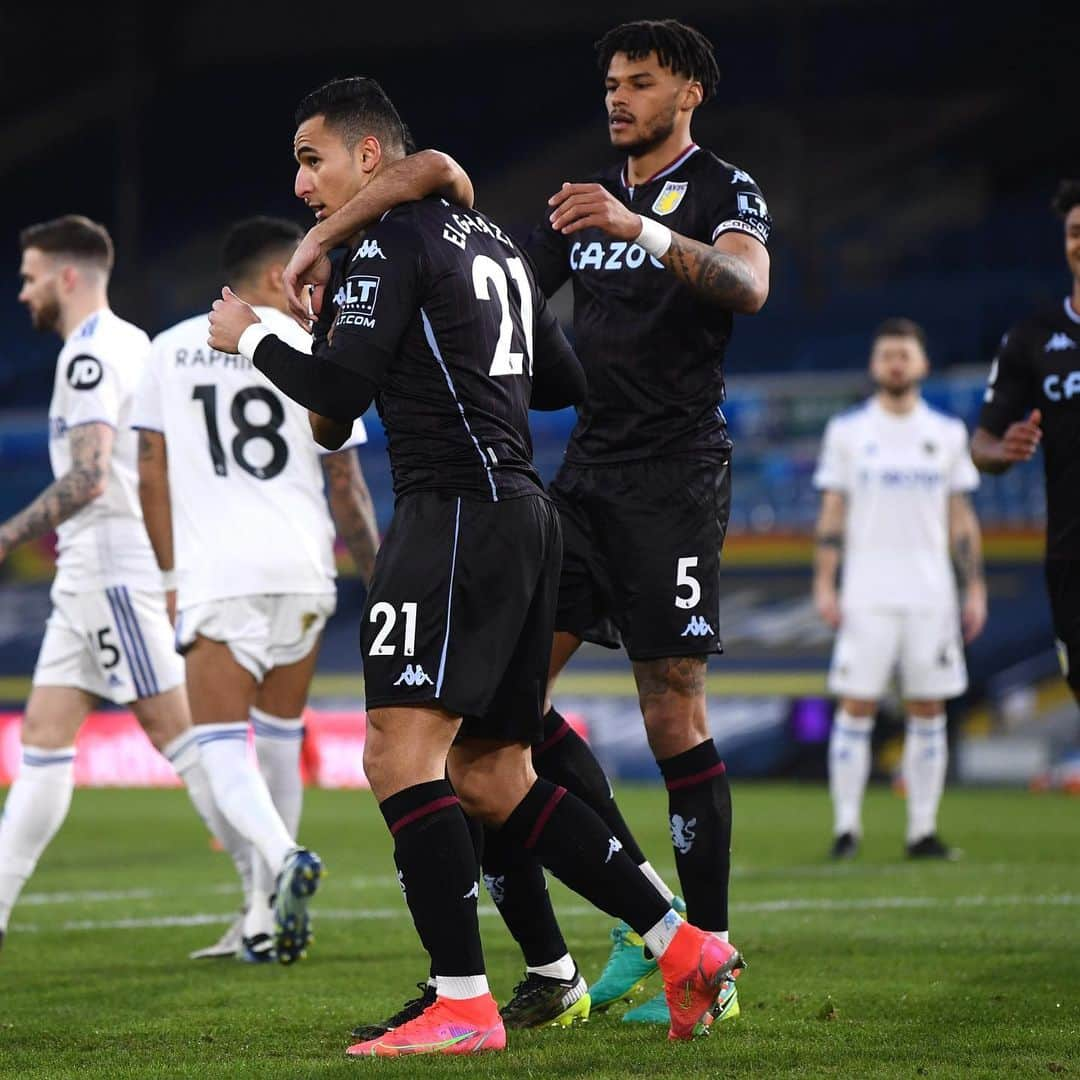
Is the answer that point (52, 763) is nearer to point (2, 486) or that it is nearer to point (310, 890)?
point (310, 890)

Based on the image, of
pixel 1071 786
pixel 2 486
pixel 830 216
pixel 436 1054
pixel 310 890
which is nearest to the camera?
pixel 436 1054

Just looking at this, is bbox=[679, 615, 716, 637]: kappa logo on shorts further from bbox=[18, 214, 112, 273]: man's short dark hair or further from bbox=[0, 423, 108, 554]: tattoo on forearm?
bbox=[18, 214, 112, 273]: man's short dark hair

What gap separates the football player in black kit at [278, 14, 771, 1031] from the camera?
15.9 feet

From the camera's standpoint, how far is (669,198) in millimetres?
5020

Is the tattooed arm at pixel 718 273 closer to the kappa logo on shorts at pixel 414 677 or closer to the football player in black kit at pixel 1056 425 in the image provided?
the kappa logo on shorts at pixel 414 677

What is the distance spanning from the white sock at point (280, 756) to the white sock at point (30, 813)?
0.64 m

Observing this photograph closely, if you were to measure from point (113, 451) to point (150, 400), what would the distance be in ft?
1.46

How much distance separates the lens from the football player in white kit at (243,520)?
6090 millimetres

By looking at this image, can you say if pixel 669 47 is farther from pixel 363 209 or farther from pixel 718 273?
pixel 363 209

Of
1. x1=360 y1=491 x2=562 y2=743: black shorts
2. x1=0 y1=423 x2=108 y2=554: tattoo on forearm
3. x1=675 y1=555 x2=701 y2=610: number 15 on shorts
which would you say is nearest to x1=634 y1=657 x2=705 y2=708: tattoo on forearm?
x1=675 y1=555 x2=701 y2=610: number 15 on shorts

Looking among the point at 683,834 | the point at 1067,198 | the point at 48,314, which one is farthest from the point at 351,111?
the point at 1067,198

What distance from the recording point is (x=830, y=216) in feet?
90.2

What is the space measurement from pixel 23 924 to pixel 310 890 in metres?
2.46

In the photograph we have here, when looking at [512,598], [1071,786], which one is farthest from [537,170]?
[512,598]
